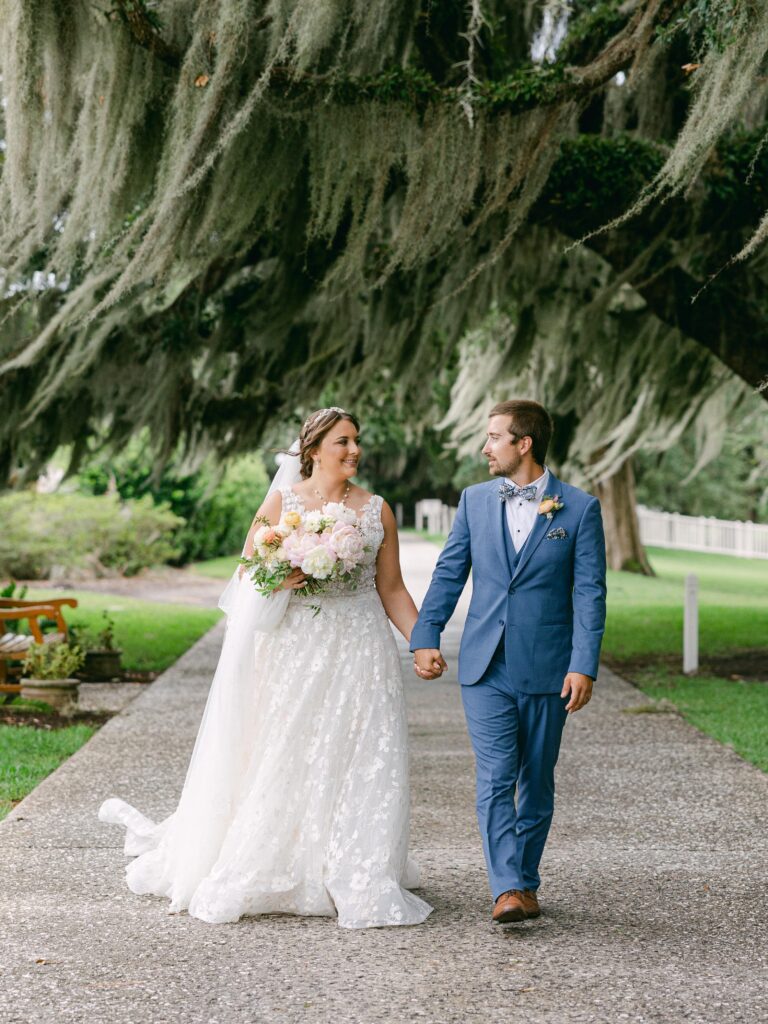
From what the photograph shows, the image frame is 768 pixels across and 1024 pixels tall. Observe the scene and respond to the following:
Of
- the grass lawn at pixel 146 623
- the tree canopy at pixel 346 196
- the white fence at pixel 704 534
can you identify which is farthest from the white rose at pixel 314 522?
the white fence at pixel 704 534

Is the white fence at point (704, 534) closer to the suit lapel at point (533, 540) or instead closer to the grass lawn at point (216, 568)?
the grass lawn at point (216, 568)

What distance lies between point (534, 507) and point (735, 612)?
14.1 meters

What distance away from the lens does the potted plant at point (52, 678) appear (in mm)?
8930

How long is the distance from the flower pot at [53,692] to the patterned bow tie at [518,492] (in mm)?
5082

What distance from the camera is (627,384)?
1191cm

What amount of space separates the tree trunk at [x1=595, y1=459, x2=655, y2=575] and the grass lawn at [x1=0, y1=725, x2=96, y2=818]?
1736 cm

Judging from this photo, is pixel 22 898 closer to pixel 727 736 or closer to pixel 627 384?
pixel 727 736

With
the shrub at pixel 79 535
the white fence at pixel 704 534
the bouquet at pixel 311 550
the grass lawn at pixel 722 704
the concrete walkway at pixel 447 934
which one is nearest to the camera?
the concrete walkway at pixel 447 934

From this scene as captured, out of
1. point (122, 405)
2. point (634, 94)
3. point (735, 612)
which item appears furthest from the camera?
point (735, 612)

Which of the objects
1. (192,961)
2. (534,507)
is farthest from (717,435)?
(192,961)

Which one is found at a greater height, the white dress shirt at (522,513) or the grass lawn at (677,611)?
the white dress shirt at (522,513)

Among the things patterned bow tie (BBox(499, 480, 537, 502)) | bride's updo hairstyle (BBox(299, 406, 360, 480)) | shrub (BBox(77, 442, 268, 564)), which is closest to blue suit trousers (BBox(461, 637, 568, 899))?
patterned bow tie (BBox(499, 480, 537, 502))

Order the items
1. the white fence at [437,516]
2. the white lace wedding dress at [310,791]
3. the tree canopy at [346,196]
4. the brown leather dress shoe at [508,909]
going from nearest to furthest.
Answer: the brown leather dress shoe at [508,909], the white lace wedding dress at [310,791], the tree canopy at [346,196], the white fence at [437,516]

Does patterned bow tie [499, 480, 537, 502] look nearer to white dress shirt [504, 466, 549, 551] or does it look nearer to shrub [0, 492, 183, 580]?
white dress shirt [504, 466, 549, 551]
